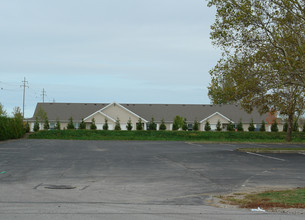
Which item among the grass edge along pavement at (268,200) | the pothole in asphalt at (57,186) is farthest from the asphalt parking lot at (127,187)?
the grass edge along pavement at (268,200)

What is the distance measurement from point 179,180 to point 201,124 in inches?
2315

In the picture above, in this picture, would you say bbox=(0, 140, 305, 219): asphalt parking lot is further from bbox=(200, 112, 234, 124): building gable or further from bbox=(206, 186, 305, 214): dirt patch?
bbox=(200, 112, 234, 124): building gable

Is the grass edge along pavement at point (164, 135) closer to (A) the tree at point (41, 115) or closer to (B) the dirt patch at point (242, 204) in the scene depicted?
(A) the tree at point (41, 115)

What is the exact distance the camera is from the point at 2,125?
42094 mm

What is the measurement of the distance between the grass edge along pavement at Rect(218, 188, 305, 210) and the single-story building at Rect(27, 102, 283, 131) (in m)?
57.1

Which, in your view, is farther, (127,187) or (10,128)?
(10,128)

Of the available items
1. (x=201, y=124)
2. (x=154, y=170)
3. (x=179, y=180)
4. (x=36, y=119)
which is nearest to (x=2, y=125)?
(x=36, y=119)

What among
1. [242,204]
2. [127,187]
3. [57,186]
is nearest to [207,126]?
[127,187]

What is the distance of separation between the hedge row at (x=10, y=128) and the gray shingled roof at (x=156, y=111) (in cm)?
2049

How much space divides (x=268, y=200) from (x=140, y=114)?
6360 centimetres

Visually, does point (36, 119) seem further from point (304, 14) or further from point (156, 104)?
point (304, 14)

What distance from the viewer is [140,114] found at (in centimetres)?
7319

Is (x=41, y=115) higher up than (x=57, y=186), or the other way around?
(x=41, y=115)

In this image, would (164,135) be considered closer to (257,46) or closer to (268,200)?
(257,46)
